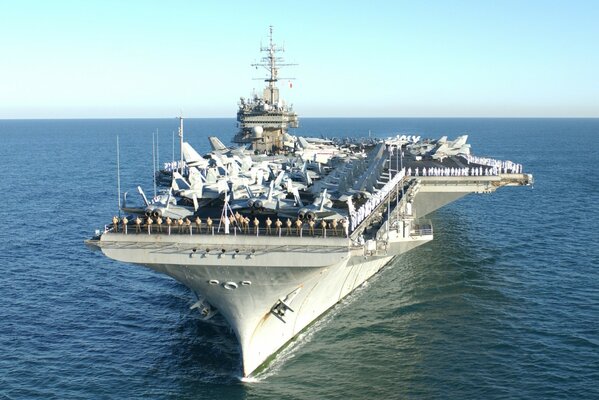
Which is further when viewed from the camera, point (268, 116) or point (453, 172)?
point (268, 116)

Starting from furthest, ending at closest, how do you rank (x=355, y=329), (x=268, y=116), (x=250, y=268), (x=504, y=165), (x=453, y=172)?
(x=268, y=116) < (x=504, y=165) < (x=453, y=172) < (x=355, y=329) < (x=250, y=268)

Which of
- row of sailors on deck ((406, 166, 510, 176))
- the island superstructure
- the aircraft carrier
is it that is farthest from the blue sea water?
the island superstructure

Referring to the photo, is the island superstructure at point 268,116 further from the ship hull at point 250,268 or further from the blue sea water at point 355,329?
the ship hull at point 250,268

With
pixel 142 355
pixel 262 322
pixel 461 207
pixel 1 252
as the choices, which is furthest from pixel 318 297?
pixel 461 207

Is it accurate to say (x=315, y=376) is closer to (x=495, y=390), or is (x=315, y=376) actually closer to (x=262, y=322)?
(x=262, y=322)

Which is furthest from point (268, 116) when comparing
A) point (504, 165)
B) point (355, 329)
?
point (355, 329)

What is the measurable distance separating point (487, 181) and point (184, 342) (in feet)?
87.1

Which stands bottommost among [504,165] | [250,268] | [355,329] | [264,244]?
[355,329]

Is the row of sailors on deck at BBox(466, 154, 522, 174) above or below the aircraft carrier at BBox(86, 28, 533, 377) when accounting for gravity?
above

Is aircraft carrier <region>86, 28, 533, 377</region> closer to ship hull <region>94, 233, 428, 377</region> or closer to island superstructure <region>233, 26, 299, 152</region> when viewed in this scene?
ship hull <region>94, 233, 428, 377</region>

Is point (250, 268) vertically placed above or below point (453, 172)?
below

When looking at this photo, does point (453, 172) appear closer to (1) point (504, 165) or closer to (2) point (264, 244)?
(1) point (504, 165)

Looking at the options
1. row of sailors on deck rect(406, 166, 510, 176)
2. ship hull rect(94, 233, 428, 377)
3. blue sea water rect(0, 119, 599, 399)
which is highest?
row of sailors on deck rect(406, 166, 510, 176)

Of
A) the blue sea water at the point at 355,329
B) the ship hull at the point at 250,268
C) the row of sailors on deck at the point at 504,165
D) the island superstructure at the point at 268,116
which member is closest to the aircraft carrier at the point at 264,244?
the ship hull at the point at 250,268
